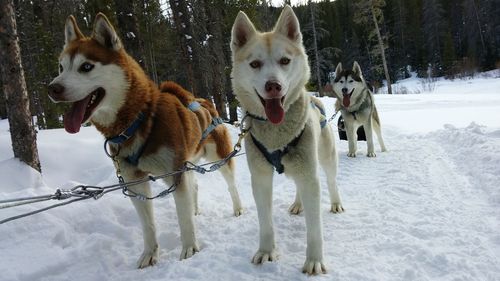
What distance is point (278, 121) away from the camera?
2.38m

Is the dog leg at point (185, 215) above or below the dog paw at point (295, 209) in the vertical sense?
above

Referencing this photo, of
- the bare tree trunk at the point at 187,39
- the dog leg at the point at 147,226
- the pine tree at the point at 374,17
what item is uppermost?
the pine tree at the point at 374,17

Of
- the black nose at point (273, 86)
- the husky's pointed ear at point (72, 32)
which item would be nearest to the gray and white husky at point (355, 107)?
the black nose at point (273, 86)

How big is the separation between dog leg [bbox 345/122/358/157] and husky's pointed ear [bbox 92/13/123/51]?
483 centimetres

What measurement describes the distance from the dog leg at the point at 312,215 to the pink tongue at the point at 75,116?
153 cm

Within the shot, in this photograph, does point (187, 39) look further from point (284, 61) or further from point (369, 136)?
point (284, 61)

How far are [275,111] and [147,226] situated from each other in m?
1.43

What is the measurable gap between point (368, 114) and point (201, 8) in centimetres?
661

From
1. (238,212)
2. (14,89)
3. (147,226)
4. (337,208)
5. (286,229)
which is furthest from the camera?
(14,89)

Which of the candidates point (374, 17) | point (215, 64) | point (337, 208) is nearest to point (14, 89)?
point (337, 208)

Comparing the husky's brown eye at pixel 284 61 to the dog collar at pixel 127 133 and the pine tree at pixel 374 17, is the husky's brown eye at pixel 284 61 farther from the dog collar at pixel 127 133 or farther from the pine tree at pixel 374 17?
the pine tree at pixel 374 17

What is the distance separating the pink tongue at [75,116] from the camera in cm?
237

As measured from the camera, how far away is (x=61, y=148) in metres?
5.55

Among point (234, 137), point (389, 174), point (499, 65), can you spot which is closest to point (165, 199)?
point (389, 174)
